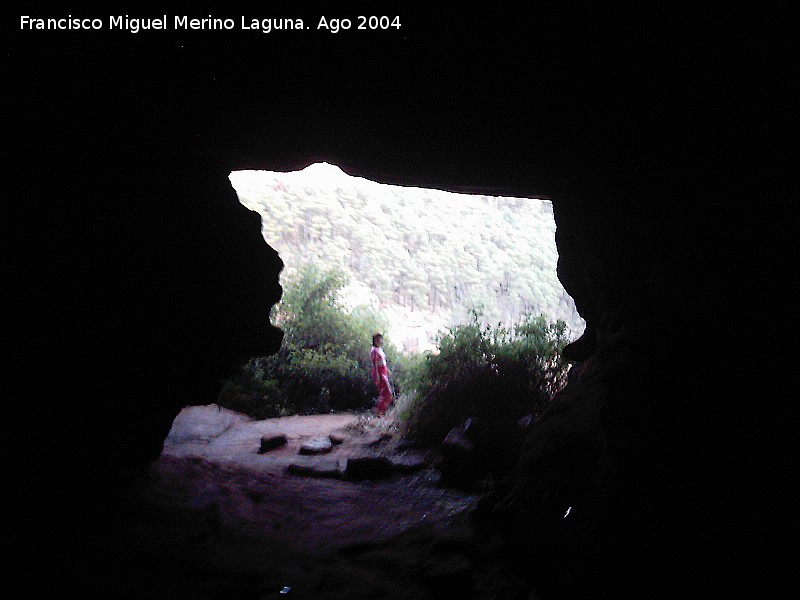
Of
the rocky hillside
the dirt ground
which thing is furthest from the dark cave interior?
the rocky hillside

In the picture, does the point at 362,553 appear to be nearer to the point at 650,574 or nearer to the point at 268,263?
the point at 650,574

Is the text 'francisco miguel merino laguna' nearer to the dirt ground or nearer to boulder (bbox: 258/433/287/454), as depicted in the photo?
the dirt ground

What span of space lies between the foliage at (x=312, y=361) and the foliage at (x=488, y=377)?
4011 mm

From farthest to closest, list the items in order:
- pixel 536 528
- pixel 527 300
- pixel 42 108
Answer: pixel 527 300 < pixel 536 528 < pixel 42 108

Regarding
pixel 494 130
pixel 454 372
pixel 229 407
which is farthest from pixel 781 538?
pixel 229 407

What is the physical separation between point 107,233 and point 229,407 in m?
7.96

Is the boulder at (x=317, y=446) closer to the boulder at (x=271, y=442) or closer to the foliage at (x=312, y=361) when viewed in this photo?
the boulder at (x=271, y=442)

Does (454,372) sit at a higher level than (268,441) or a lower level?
higher

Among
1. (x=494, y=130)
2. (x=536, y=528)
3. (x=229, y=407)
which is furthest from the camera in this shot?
(x=229, y=407)

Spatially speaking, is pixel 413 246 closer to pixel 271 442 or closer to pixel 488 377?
pixel 488 377

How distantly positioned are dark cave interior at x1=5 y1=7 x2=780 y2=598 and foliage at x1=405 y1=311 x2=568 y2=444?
282 centimetres

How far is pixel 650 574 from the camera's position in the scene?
2244mm

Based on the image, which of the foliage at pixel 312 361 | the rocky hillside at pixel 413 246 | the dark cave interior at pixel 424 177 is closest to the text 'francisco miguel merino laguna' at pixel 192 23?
the dark cave interior at pixel 424 177

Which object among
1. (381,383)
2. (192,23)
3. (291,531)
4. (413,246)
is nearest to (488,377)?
(381,383)
